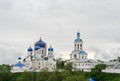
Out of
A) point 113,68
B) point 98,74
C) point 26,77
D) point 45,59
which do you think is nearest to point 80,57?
point 45,59

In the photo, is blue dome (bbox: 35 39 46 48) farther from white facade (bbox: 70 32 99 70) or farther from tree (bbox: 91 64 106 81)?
tree (bbox: 91 64 106 81)

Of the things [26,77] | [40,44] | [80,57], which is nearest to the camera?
[26,77]

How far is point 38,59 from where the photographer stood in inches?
3509

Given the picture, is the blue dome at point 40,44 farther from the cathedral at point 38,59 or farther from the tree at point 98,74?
the tree at point 98,74

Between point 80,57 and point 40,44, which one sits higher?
point 40,44

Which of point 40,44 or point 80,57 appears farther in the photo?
point 40,44

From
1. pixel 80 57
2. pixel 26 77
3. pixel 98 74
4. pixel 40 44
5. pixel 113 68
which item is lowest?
pixel 26 77

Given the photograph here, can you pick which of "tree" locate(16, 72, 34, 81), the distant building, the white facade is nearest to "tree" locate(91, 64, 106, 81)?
the distant building

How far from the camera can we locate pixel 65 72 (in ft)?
207

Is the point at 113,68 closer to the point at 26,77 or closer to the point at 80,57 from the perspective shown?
the point at 80,57

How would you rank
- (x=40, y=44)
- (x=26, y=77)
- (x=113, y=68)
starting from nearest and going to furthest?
(x=26, y=77) < (x=113, y=68) < (x=40, y=44)

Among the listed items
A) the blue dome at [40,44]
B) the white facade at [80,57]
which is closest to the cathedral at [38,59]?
the blue dome at [40,44]

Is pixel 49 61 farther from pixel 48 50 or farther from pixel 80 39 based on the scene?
pixel 80 39

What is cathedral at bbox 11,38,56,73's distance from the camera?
3474 inches
